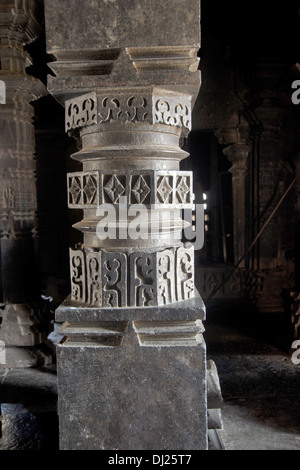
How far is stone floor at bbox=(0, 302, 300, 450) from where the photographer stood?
8.72ft

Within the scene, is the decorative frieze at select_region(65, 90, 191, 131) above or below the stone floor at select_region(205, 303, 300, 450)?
above

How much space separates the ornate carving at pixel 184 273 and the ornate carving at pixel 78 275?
1.55 ft

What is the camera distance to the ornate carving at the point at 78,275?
1884 millimetres

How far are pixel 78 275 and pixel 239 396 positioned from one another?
7.40 feet

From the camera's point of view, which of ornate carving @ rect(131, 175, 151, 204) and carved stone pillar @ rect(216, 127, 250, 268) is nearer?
ornate carving @ rect(131, 175, 151, 204)

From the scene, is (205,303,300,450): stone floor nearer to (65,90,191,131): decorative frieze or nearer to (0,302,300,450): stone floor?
(0,302,300,450): stone floor

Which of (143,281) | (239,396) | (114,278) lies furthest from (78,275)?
(239,396)

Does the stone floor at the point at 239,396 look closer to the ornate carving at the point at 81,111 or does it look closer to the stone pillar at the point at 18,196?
the stone pillar at the point at 18,196

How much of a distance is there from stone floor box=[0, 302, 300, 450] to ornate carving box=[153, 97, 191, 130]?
212 centimetres

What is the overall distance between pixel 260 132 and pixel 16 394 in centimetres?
502

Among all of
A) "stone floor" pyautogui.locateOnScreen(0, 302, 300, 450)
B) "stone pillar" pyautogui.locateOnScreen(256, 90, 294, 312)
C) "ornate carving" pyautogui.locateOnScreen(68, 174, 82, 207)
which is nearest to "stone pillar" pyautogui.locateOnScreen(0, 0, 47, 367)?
"stone floor" pyautogui.locateOnScreen(0, 302, 300, 450)

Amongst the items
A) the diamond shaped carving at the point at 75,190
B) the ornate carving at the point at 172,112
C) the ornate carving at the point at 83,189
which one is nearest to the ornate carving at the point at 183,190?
the ornate carving at the point at 172,112

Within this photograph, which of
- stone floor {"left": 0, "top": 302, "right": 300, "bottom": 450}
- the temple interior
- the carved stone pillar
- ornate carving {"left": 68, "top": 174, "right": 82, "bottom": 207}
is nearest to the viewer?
ornate carving {"left": 68, "top": 174, "right": 82, "bottom": 207}

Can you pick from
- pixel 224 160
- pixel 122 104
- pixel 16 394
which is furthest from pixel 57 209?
pixel 122 104
